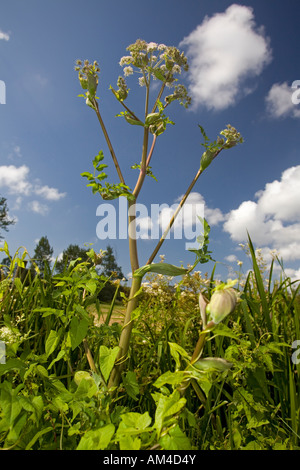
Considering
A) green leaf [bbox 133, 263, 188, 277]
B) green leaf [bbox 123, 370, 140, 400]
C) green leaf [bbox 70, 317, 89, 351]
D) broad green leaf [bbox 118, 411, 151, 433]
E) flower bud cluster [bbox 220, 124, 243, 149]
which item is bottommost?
green leaf [bbox 123, 370, 140, 400]

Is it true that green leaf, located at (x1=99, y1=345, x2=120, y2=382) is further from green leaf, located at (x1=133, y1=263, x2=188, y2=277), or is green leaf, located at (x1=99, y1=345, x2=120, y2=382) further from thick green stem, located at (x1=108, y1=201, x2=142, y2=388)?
green leaf, located at (x1=133, y1=263, x2=188, y2=277)

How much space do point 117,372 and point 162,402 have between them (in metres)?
0.51

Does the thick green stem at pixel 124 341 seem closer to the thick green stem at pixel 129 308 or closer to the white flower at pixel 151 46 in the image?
the thick green stem at pixel 129 308

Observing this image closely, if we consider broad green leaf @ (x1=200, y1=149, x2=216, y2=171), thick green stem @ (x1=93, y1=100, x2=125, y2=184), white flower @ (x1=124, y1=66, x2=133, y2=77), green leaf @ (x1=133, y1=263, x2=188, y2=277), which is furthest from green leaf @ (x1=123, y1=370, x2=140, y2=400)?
white flower @ (x1=124, y1=66, x2=133, y2=77)

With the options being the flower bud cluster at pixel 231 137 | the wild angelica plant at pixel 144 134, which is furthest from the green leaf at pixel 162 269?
the flower bud cluster at pixel 231 137

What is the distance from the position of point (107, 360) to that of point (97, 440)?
310 mm

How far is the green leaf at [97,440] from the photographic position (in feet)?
2.51

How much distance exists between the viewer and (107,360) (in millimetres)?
1085

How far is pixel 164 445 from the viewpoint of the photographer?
762mm

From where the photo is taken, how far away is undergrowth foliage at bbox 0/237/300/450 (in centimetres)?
86

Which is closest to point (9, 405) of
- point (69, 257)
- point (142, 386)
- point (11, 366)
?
point (11, 366)
